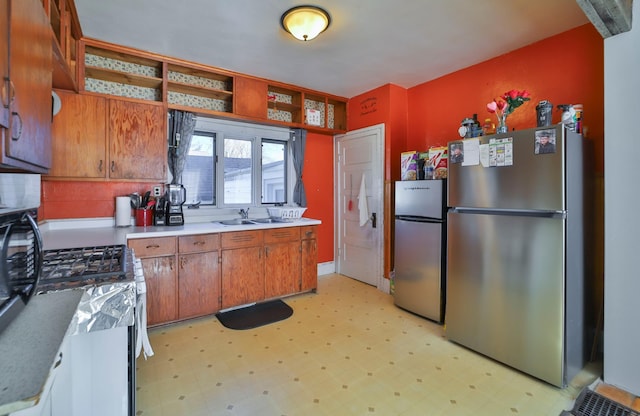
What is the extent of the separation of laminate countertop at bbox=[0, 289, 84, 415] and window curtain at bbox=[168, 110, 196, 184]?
226 centimetres

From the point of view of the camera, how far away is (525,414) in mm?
1691

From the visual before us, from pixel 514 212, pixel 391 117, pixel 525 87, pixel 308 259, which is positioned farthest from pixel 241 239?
pixel 525 87

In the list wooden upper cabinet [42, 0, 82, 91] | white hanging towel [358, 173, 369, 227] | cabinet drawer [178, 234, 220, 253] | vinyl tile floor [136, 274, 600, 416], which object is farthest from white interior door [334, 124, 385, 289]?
wooden upper cabinet [42, 0, 82, 91]

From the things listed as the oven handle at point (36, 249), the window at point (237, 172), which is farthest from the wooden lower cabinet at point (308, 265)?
the oven handle at point (36, 249)

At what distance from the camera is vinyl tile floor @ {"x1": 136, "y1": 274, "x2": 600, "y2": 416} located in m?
1.75

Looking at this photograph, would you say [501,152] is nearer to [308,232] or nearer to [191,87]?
[308,232]

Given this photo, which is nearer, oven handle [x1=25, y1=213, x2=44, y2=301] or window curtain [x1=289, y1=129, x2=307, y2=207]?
oven handle [x1=25, y1=213, x2=44, y2=301]

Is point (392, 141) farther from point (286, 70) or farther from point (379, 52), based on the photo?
point (286, 70)

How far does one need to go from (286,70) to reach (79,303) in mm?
2898

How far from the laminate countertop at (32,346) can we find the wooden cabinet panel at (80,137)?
1947 mm

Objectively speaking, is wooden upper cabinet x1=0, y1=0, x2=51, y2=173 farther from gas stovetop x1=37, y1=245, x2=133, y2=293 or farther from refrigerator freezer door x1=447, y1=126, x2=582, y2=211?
refrigerator freezer door x1=447, y1=126, x2=582, y2=211

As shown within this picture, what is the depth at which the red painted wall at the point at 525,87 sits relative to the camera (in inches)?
91.5

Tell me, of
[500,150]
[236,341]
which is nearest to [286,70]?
[500,150]

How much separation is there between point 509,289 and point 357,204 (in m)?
2.22
